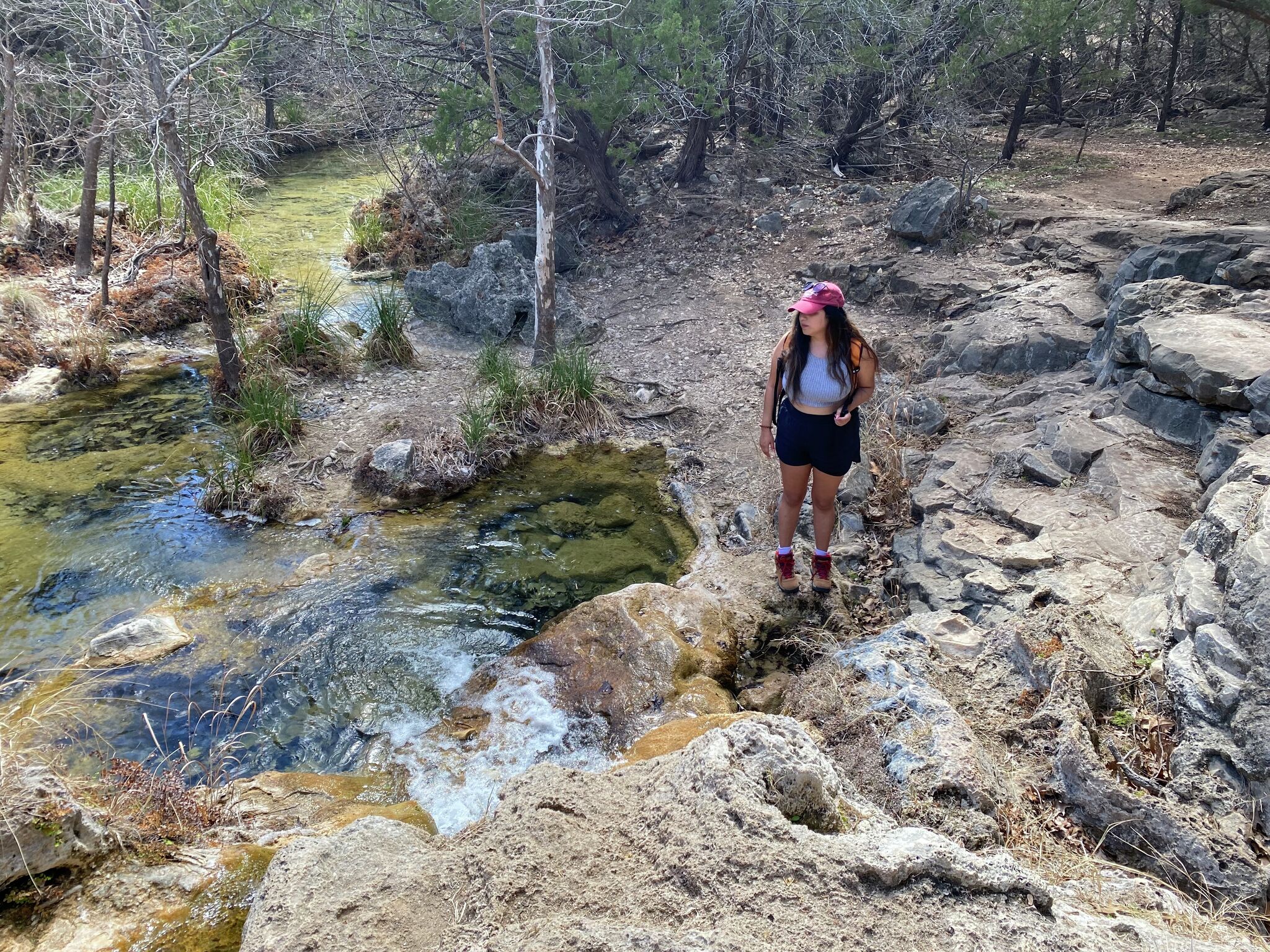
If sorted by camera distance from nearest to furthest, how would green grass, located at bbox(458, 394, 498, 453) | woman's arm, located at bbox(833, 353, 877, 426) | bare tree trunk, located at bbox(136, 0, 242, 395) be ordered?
woman's arm, located at bbox(833, 353, 877, 426) → bare tree trunk, located at bbox(136, 0, 242, 395) → green grass, located at bbox(458, 394, 498, 453)

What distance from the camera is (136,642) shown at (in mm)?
4402

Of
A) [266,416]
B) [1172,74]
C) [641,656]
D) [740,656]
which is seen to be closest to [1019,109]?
[1172,74]

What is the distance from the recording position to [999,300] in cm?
713

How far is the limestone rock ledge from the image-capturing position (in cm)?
186

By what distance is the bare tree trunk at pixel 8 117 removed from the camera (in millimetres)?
7496

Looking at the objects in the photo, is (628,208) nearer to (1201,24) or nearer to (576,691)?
(576,691)

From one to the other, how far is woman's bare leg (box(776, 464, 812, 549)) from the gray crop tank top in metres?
0.46

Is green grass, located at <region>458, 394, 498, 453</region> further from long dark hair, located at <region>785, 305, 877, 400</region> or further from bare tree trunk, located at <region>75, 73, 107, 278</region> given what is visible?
bare tree trunk, located at <region>75, 73, 107, 278</region>

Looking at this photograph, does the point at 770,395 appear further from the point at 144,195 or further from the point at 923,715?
the point at 144,195

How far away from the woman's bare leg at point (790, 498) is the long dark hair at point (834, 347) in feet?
1.83

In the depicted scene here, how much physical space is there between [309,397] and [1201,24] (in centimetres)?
1439

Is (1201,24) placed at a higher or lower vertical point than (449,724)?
higher

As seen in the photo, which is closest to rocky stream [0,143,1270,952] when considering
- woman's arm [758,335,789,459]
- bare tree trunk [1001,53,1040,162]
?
woman's arm [758,335,789,459]

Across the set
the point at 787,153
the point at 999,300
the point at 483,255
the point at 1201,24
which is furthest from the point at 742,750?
the point at 1201,24
